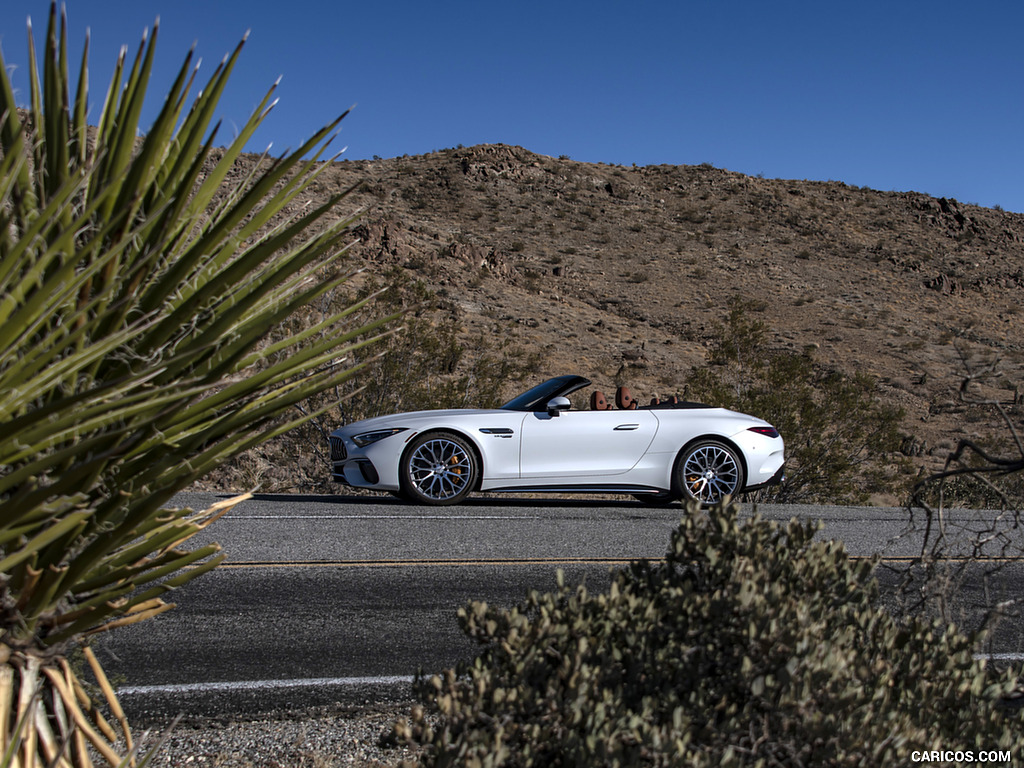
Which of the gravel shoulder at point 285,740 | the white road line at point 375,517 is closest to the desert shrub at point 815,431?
the white road line at point 375,517

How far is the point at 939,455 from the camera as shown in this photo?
24.0 m

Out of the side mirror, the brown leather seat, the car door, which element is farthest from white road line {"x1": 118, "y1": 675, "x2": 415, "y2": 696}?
the brown leather seat

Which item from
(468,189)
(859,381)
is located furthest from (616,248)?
(859,381)

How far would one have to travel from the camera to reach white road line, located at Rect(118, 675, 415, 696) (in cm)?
381

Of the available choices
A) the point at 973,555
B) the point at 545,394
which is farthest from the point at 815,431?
the point at 973,555

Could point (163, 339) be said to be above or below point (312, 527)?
above

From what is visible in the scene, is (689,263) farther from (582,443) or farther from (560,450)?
(560,450)

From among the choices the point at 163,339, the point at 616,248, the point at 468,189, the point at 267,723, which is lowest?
the point at 267,723

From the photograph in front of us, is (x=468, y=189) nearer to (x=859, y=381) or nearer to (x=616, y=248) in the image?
(x=616, y=248)

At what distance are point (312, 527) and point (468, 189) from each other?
45741 mm

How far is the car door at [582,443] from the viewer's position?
9.43 meters

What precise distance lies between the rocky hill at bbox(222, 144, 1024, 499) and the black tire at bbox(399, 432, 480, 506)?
1459 cm

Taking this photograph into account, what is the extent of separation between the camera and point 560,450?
31.1 ft

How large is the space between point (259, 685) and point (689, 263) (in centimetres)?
4217
